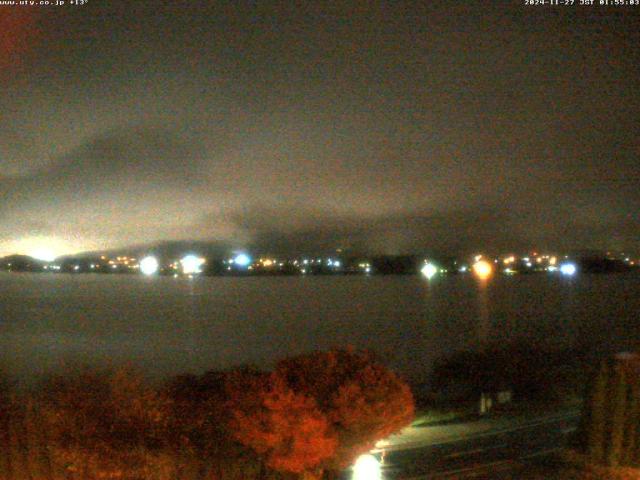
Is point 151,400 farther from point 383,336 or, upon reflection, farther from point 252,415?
point 383,336

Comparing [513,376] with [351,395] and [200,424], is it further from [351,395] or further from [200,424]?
[200,424]

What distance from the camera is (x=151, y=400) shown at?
1253 cm

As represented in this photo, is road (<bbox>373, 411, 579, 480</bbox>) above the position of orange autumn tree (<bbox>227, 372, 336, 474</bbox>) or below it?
below

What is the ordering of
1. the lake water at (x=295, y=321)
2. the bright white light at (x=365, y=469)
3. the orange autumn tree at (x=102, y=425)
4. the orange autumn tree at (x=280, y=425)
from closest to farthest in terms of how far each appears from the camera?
the orange autumn tree at (x=102, y=425), the orange autumn tree at (x=280, y=425), the bright white light at (x=365, y=469), the lake water at (x=295, y=321)

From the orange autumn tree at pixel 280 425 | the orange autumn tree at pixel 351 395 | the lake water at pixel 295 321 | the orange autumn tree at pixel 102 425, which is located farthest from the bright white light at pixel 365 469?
the lake water at pixel 295 321

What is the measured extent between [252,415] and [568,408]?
19.0 m

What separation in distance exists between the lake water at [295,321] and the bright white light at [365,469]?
59.0ft

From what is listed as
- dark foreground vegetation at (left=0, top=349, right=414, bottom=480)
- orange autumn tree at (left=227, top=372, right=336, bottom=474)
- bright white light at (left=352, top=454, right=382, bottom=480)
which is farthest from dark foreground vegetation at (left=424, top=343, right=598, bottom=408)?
orange autumn tree at (left=227, top=372, right=336, bottom=474)

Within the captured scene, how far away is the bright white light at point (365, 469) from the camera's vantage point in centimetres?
1295

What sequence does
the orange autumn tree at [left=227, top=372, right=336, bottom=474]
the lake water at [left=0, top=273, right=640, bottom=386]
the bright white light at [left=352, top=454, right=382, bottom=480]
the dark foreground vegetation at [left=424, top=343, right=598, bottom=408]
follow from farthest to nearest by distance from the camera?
1. the lake water at [left=0, top=273, right=640, bottom=386]
2. the dark foreground vegetation at [left=424, top=343, right=598, bottom=408]
3. the bright white light at [left=352, top=454, right=382, bottom=480]
4. the orange autumn tree at [left=227, top=372, right=336, bottom=474]

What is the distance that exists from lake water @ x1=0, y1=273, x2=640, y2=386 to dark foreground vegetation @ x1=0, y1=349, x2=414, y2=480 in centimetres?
1846

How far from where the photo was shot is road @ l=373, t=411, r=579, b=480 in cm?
1664

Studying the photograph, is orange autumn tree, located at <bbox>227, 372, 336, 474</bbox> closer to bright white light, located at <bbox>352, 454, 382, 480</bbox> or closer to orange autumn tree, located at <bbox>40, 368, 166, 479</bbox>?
bright white light, located at <bbox>352, 454, 382, 480</bbox>

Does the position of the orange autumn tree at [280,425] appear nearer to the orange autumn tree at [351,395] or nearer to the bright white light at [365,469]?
the orange autumn tree at [351,395]
